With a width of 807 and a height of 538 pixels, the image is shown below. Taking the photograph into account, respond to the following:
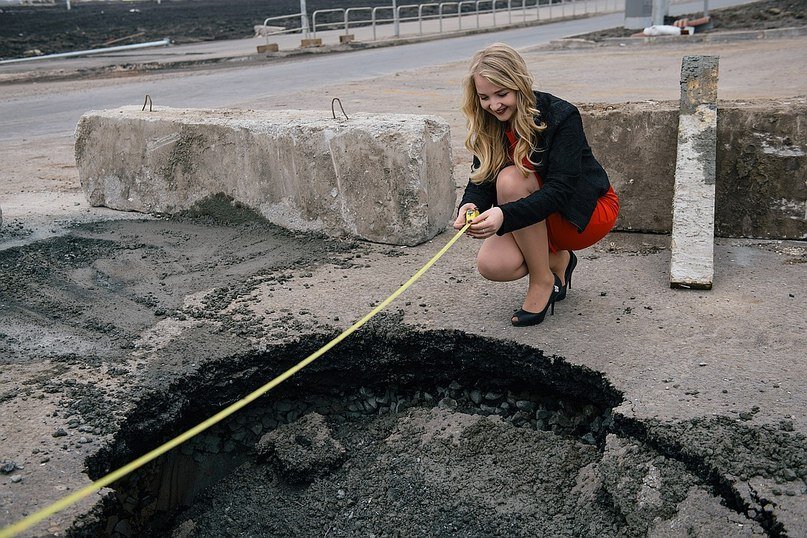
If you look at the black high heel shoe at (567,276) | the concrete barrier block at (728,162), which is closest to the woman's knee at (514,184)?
the black high heel shoe at (567,276)

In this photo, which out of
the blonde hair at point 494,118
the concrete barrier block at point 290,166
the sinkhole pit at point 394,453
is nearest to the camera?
the sinkhole pit at point 394,453

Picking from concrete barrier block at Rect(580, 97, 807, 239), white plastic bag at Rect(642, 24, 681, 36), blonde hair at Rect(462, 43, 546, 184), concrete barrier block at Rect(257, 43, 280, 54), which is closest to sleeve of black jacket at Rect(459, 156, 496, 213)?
blonde hair at Rect(462, 43, 546, 184)

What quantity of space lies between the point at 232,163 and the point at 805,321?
3563 mm

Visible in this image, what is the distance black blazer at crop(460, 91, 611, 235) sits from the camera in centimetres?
360

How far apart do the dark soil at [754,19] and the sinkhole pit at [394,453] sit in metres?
17.1

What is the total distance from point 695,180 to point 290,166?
243 centimetres

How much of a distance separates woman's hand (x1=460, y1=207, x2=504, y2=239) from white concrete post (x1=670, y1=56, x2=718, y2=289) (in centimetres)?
128

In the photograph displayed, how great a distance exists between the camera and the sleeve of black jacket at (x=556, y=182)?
11.8ft

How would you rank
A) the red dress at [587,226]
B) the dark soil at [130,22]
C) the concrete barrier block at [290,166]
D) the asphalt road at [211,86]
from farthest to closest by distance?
the dark soil at [130,22]
the asphalt road at [211,86]
the concrete barrier block at [290,166]
the red dress at [587,226]

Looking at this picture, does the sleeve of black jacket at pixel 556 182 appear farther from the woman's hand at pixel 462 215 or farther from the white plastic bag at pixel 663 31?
the white plastic bag at pixel 663 31

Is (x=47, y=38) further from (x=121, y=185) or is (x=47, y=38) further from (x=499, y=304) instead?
(x=499, y=304)

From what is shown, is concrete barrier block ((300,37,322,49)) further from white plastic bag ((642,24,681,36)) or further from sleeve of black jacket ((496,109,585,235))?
sleeve of black jacket ((496,109,585,235))

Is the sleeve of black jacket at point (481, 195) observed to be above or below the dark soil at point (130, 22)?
below

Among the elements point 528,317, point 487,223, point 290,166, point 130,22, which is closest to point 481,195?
point 487,223
